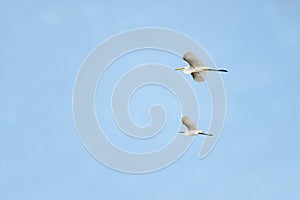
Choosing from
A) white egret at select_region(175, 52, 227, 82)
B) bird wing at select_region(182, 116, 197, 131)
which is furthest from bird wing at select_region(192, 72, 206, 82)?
bird wing at select_region(182, 116, 197, 131)

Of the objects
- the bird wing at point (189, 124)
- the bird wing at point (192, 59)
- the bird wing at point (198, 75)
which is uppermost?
the bird wing at point (198, 75)

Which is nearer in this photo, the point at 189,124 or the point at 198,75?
the point at 198,75

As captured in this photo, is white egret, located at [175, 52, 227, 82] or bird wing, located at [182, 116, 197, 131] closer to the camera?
white egret, located at [175, 52, 227, 82]

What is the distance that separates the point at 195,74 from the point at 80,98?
5.52 ft

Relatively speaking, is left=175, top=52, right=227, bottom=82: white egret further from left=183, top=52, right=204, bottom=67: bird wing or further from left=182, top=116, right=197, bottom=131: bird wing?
left=182, top=116, right=197, bottom=131: bird wing

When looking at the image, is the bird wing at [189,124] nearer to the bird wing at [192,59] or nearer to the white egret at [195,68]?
the white egret at [195,68]

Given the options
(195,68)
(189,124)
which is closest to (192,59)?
(195,68)

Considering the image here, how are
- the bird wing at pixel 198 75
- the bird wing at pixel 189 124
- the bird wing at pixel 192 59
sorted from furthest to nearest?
the bird wing at pixel 189 124, the bird wing at pixel 198 75, the bird wing at pixel 192 59

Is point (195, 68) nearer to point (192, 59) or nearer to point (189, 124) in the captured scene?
point (192, 59)

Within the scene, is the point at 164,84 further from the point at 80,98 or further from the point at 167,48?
the point at 80,98

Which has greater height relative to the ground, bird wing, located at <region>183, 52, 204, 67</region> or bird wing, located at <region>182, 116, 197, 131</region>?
bird wing, located at <region>183, 52, 204, 67</region>

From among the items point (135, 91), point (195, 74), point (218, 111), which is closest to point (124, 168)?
point (135, 91)

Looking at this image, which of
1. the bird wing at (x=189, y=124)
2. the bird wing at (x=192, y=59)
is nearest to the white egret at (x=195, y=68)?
the bird wing at (x=192, y=59)

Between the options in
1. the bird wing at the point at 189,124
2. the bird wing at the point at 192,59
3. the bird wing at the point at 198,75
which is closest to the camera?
the bird wing at the point at 192,59
